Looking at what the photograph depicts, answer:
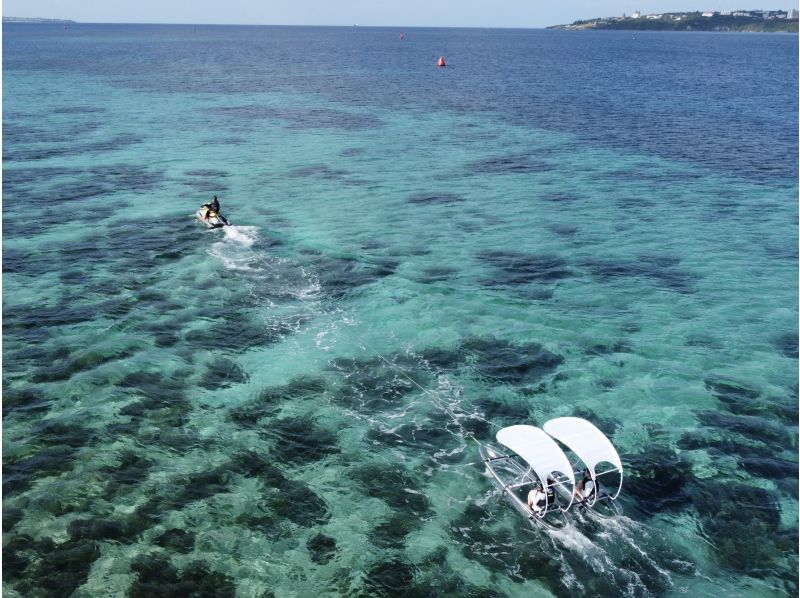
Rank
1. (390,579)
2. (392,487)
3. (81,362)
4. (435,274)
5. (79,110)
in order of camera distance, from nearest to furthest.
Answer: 1. (390,579)
2. (392,487)
3. (81,362)
4. (435,274)
5. (79,110)

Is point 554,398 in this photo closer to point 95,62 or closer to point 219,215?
point 219,215

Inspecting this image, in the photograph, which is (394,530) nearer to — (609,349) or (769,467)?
(769,467)

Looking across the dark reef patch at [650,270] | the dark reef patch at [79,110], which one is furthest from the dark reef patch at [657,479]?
the dark reef patch at [79,110]

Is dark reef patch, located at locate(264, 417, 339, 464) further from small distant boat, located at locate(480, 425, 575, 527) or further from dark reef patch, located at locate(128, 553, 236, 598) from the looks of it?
small distant boat, located at locate(480, 425, 575, 527)

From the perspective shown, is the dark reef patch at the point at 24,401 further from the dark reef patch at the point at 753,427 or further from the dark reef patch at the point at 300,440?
the dark reef patch at the point at 753,427

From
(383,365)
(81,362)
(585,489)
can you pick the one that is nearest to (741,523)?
(585,489)

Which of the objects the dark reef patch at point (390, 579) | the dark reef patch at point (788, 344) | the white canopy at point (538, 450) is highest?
the white canopy at point (538, 450)
